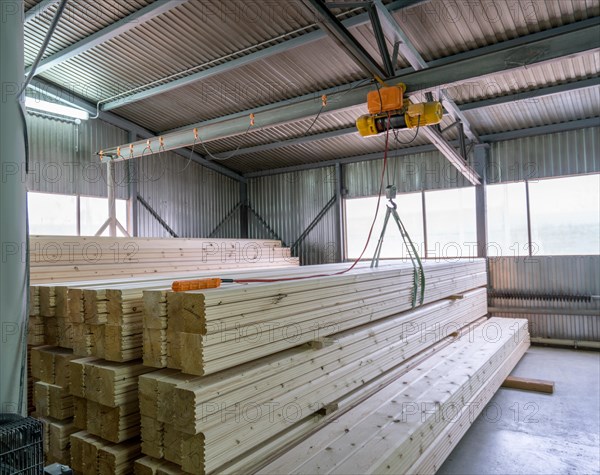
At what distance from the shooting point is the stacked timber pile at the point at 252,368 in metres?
2.59

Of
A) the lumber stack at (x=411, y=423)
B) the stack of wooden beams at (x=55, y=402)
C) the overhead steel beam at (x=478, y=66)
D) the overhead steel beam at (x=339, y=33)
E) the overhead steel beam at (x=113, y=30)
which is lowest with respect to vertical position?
the lumber stack at (x=411, y=423)

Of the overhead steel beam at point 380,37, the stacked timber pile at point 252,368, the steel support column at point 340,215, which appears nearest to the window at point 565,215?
the steel support column at point 340,215

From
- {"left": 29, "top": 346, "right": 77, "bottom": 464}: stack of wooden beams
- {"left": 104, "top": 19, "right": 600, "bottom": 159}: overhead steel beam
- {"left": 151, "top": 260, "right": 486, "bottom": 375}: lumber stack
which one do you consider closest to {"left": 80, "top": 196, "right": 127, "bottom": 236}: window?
{"left": 104, "top": 19, "right": 600, "bottom": 159}: overhead steel beam

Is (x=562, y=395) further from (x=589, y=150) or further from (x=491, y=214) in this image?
(x=589, y=150)

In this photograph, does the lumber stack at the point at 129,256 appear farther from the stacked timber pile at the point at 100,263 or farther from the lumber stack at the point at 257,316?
the lumber stack at the point at 257,316

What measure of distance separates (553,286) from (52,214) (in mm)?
12215

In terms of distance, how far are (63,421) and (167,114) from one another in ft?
30.9

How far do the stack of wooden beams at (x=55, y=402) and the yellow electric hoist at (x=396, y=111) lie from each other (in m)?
4.29

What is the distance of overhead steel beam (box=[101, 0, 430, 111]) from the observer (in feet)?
22.1

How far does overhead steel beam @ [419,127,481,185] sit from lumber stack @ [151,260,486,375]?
13.0 feet

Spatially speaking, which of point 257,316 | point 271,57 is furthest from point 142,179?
point 257,316

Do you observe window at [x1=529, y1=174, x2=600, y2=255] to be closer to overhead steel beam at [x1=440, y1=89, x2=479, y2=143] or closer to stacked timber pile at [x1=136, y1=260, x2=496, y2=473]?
overhead steel beam at [x1=440, y1=89, x2=479, y2=143]

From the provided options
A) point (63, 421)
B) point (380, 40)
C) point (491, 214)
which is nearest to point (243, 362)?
point (63, 421)

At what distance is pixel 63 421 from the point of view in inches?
137
